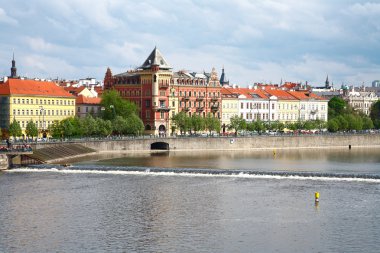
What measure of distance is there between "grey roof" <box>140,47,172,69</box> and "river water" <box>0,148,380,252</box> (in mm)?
50513

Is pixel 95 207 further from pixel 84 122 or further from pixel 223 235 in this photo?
pixel 84 122

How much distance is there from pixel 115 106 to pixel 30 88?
1420 cm

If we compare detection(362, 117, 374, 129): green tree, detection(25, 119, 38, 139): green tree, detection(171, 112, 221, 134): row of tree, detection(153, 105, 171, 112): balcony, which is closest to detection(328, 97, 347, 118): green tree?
detection(362, 117, 374, 129): green tree

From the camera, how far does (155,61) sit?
135 meters

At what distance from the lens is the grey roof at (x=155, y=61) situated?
444ft

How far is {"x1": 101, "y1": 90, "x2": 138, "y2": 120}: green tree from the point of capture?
128 m

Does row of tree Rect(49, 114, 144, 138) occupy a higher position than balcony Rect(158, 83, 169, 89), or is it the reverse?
balcony Rect(158, 83, 169, 89)

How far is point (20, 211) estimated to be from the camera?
55.0m

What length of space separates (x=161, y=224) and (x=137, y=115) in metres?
82.4

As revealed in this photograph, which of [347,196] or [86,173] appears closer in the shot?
[347,196]

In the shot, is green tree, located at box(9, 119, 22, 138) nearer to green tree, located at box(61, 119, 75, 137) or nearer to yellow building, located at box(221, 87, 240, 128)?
green tree, located at box(61, 119, 75, 137)

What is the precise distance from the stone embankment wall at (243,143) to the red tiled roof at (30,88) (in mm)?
18104

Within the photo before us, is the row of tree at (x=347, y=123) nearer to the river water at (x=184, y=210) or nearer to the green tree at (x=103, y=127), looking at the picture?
the green tree at (x=103, y=127)

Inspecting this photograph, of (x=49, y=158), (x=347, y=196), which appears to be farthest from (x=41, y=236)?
(x=49, y=158)
